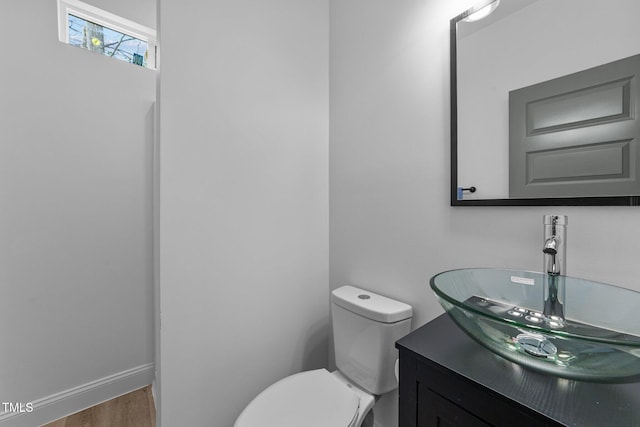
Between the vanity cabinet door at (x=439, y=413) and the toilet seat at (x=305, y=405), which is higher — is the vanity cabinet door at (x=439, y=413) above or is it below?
above

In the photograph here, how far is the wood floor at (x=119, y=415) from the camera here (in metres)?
1.51

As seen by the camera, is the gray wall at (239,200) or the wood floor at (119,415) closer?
the gray wall at (239,200)

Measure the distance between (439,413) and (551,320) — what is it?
394 millimetres

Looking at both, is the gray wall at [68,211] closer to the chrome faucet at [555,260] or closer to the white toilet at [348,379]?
the white toilet at [348,379]

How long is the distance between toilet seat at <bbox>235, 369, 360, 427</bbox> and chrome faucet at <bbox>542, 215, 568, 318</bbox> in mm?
744

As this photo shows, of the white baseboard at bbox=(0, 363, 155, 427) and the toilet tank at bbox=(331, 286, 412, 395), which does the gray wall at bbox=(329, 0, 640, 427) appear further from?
the white baseboard at bbox=(0, 363, 155, 427)

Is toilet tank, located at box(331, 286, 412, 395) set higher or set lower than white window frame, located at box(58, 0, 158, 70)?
lower

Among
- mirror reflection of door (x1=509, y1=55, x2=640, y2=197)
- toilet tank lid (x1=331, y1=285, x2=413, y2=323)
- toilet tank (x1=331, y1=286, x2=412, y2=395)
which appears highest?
mirror reflection of door (x1=509, y1=55, x2=640, y2=197)

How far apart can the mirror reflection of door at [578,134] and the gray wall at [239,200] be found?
97 centimetres

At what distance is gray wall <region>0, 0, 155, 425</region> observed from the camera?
4.56 ft

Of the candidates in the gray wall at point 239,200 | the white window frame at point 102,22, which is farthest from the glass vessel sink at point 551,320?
the white window frame at point 102,22

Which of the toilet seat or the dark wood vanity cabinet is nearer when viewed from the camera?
the dark wood vanity cabinet

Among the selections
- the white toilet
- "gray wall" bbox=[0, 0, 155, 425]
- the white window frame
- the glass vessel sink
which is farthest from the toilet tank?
the white window frame

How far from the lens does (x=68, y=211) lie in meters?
1.54
